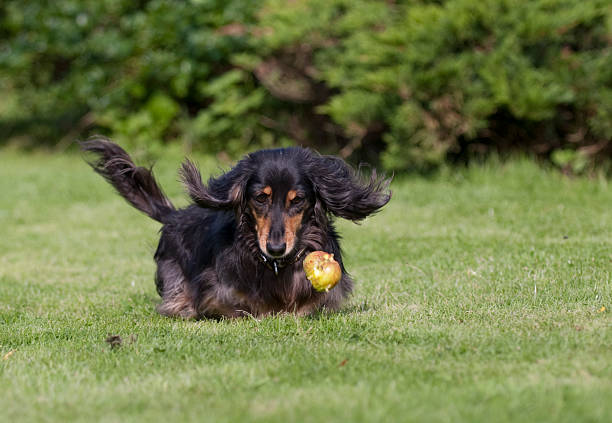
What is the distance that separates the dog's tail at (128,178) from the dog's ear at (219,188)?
0.98 meters

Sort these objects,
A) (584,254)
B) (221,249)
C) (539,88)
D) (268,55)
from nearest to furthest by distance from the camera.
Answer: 1. (221,249)
2. (584,254)
3. (539,88)
4. (268,55)

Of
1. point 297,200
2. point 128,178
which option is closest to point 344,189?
point 297,200

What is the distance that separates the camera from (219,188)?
4.88 m

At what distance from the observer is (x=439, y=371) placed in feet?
11.6

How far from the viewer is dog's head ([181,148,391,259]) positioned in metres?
4.54

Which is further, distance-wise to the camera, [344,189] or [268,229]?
[344,189]

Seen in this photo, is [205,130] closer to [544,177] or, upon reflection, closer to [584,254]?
[544,177]

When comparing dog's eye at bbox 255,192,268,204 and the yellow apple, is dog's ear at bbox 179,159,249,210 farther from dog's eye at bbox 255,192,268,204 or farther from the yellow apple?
the yellow apple

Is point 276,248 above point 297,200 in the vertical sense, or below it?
below

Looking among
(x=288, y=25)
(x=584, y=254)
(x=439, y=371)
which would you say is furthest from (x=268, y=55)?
(x=439, y=371)

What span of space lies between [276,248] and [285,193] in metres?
0.35

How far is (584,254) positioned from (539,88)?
10.4ft

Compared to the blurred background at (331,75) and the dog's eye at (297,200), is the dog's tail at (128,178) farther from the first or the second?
the blurred background at (331,75)

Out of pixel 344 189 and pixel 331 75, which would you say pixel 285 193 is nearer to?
pixel 344 189
